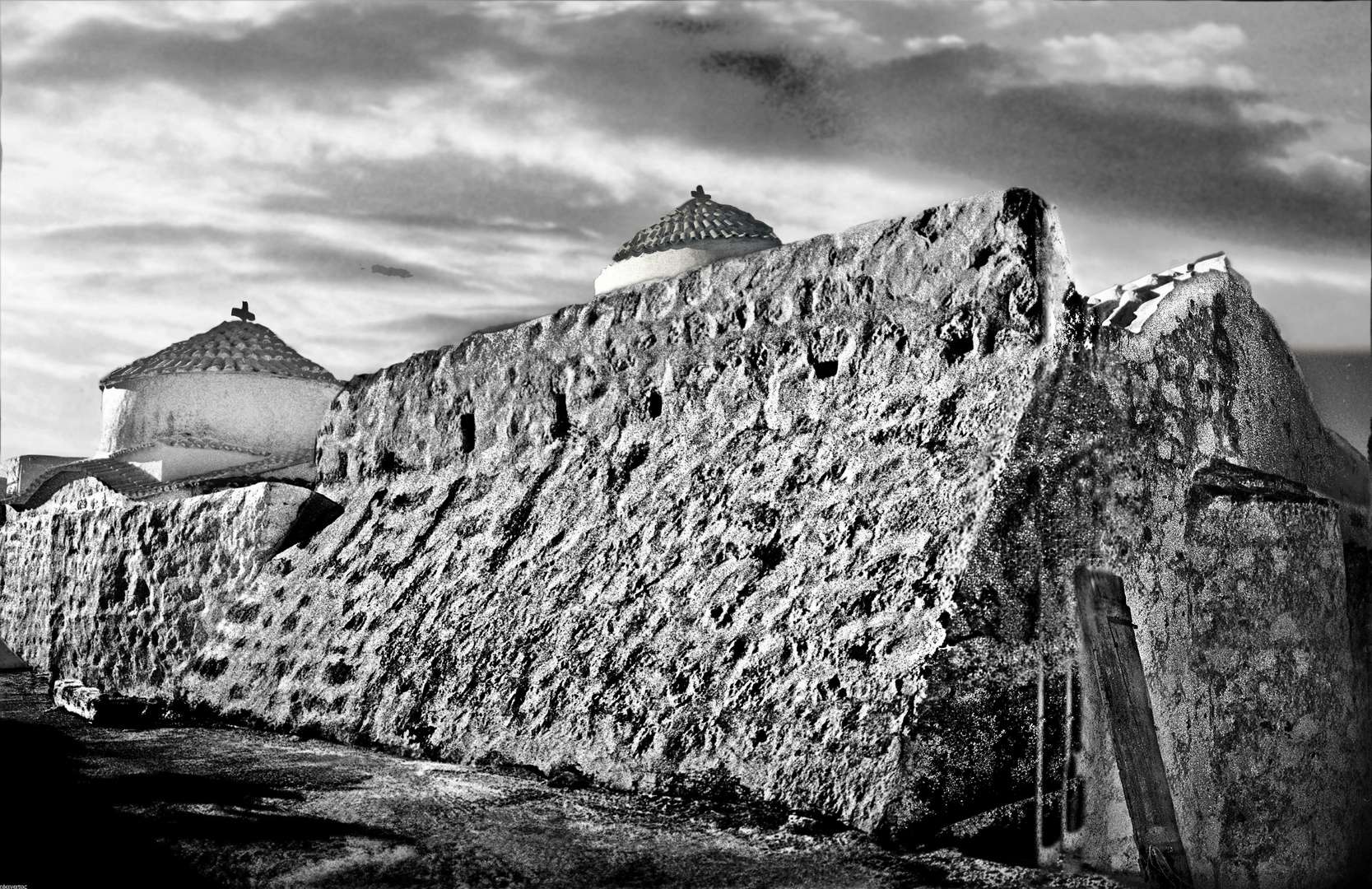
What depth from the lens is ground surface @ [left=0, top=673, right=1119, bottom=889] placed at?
212 centimetres

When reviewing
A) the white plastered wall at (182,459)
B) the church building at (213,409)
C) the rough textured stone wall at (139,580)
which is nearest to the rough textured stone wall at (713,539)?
the rough textured stone wall at (139,580)

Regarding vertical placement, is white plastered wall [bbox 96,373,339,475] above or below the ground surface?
above

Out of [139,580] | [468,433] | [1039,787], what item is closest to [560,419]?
[468,433]

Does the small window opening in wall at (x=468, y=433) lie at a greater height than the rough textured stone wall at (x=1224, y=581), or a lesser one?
greater

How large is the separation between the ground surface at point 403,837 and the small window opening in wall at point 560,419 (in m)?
1.40

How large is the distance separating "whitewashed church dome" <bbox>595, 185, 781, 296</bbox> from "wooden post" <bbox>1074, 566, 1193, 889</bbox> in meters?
9.56

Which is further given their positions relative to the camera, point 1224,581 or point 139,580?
point 139,580

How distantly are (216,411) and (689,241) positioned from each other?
4.93m

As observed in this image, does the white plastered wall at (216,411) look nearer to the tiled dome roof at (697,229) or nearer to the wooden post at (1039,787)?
the tiled dome roof at (697,229)

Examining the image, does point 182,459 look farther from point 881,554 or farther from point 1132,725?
point 1132,725

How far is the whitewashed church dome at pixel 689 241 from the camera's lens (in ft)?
40.2

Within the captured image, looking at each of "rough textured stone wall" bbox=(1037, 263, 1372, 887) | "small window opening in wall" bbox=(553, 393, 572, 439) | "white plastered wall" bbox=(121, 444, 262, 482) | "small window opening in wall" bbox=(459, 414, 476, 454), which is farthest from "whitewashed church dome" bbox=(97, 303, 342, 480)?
"rough textured stone wall" bbox=(1037, 263, 1372, 887)

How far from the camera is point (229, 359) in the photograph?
35.2ft

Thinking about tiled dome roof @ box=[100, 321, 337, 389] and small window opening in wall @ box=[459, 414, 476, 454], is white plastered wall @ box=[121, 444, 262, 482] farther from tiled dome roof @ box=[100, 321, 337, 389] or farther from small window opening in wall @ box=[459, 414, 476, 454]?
small window opening in wall @ box=[459, 414, 476, 454]
